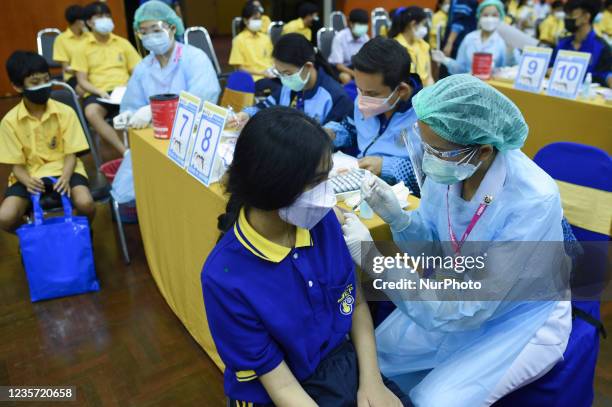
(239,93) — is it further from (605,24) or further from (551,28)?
(551,28)

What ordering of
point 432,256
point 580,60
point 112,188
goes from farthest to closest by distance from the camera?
point 580,60 → point 112,188 → point 432,256

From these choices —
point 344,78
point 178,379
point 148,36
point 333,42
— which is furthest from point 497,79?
point 178,379

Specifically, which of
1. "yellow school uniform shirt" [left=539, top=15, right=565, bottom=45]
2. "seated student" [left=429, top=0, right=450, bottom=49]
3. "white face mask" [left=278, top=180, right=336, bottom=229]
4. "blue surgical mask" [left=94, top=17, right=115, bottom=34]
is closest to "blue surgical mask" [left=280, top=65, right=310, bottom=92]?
"white face mask" [left=278, top=180, right=336, bottom=229]

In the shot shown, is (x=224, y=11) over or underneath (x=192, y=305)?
over

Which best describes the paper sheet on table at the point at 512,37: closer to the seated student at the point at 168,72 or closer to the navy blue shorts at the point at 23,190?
the seated student at the point at 168,72

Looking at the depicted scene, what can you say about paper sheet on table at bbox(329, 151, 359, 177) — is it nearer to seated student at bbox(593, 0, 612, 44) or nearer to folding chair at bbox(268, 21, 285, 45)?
folding chair at bbox(268, 21, 285, 45)

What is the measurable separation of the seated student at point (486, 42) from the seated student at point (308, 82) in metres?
2.19

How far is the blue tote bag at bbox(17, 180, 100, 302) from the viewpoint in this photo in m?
2.25

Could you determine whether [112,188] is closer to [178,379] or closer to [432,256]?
[178,379]

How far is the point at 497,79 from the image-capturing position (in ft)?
12.7

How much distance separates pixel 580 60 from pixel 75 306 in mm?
3253

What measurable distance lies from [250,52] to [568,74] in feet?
10.6

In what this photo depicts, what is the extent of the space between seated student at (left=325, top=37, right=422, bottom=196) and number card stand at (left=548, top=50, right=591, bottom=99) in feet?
5.59

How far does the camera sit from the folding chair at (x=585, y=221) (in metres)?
1.20
